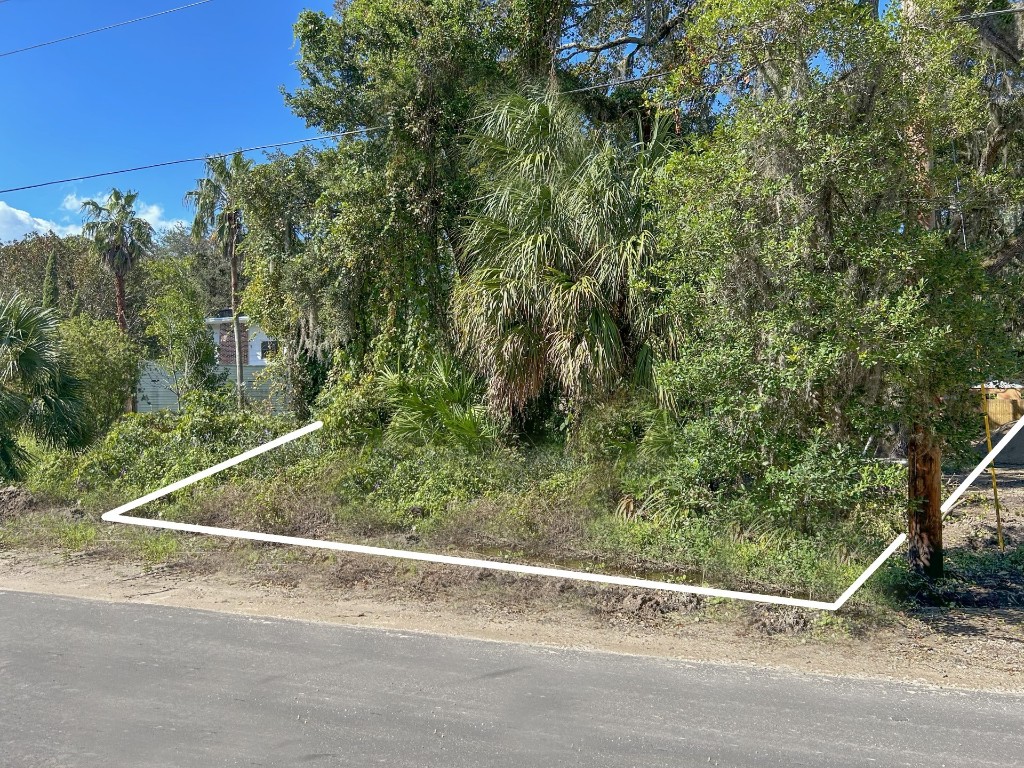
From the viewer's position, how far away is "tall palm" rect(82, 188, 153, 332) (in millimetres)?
34719

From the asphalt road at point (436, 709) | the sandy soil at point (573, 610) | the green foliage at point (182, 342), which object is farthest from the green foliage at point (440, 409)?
the green foliage at point (182, 342)

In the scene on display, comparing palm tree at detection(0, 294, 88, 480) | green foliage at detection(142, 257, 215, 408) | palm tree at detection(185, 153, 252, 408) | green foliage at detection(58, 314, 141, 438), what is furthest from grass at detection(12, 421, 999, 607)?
palm tree at detection(185, 153, 252, 408)

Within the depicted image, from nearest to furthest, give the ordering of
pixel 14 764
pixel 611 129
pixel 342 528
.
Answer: pixel 14 764
pixel 342 528
pixel 611 129

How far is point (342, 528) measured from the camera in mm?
10391

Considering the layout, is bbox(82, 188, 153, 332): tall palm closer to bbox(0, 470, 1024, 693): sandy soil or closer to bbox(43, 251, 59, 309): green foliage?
bbox(43, 251, 59, 309): green foliage

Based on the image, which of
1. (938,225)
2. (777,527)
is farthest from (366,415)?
(938,225)

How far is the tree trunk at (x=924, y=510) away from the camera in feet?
25.8

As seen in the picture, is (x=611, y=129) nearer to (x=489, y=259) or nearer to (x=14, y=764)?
(x=489, y=259)

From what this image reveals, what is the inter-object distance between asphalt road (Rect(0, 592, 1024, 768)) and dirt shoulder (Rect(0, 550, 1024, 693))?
17.4 inches

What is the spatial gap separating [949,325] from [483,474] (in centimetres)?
591

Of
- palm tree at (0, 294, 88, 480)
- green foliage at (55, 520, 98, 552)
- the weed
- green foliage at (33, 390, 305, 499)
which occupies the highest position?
palm tree at (0, 294, 88, 480)

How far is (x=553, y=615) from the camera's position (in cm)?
736

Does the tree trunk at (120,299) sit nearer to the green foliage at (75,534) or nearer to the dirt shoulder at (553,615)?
the green foliage at (75,534)

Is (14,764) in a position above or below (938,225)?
below
